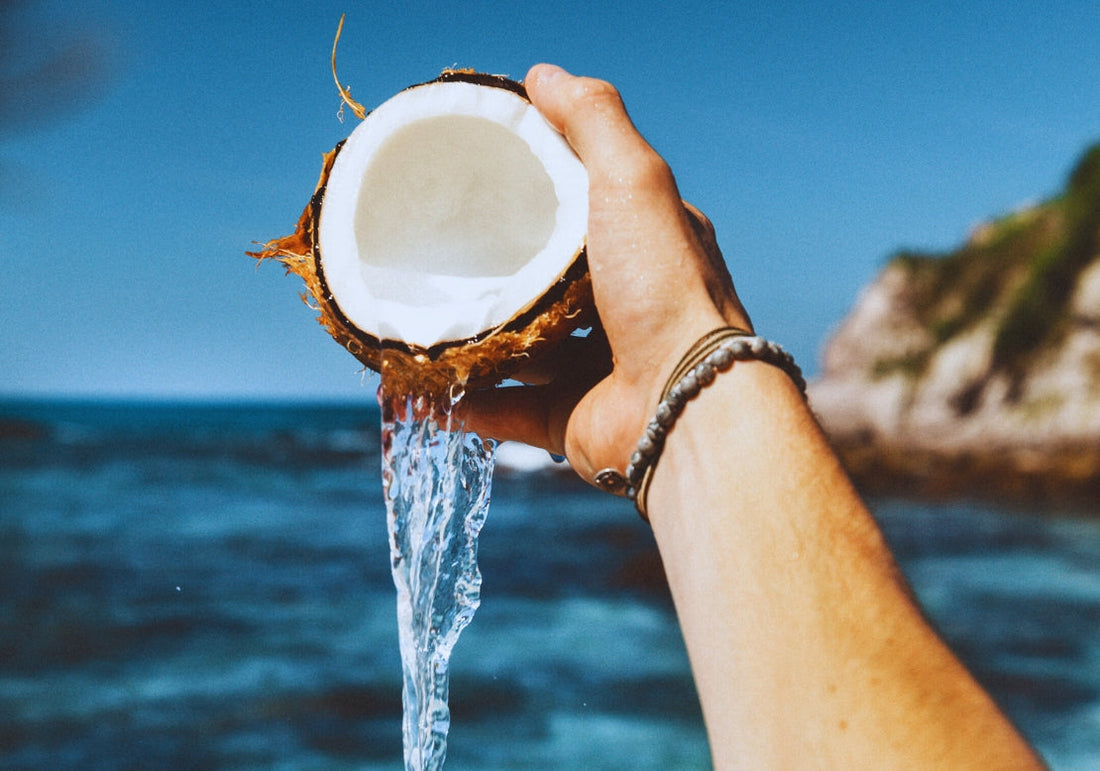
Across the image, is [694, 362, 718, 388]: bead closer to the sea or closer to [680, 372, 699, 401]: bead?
[680, 372, 699, 401]: bead

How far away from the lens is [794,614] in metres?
1.09

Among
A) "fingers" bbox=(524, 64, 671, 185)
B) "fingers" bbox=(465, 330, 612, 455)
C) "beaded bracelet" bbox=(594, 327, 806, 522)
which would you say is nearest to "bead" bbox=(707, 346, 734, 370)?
"beaded bracelet" bbox=(594, 327, 806, 522)

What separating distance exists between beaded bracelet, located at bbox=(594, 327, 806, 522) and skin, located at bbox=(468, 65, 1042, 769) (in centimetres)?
2

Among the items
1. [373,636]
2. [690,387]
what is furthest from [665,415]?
[373,636]

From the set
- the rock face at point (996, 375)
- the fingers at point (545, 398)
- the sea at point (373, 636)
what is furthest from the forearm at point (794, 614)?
the rock face at point (996, 375)

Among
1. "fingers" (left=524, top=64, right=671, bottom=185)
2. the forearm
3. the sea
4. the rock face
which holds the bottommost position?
the forearm

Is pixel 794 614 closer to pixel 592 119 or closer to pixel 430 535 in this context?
pixel 592 119

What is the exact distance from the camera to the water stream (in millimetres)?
1969

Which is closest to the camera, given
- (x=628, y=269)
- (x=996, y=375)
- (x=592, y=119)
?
(x=628, y=269)

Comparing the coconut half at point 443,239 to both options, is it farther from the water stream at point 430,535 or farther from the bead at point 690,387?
the bead at point 690,387

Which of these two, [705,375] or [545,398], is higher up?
[545,398]

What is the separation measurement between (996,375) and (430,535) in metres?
19.1

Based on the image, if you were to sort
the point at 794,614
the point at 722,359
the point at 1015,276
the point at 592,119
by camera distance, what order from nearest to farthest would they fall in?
the point at 794,614
the point at 722,359
the point at 592,119
the point at 1015,276

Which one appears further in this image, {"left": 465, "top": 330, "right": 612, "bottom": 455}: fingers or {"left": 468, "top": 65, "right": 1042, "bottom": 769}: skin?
{"left": 465, "top": 330, "right": 612, "bottom": 455}: fingers
